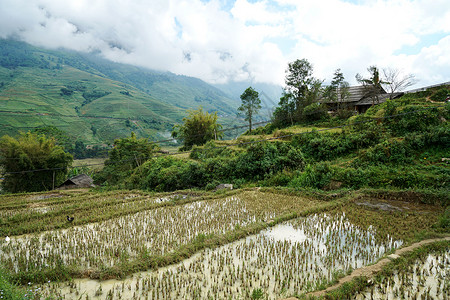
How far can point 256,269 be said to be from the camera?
5.61 metres

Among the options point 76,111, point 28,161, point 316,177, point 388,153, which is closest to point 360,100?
point 388,153

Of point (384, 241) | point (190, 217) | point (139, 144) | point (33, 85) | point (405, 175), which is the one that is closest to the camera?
point (384, 241)

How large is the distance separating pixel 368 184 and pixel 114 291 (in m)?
12.1

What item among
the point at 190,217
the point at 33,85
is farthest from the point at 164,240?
the point at 33,85

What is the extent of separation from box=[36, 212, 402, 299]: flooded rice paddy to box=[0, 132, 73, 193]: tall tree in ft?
69.0

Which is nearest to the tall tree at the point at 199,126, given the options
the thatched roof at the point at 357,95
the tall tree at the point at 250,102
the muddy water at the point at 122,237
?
the tall tree at the point at 250,102

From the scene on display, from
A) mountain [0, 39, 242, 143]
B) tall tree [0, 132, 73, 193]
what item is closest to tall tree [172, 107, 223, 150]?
tall tree [0, 132, 73, 193]

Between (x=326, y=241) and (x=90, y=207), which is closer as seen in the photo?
(x=326, y=241)

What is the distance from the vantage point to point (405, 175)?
11211mm

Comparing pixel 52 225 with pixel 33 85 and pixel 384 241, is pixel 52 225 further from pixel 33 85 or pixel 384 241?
pixel 33 85

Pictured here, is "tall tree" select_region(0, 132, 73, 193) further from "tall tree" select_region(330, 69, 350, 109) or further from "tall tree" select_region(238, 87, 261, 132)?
"tall tree" select_region(330, 69, 350, 109)

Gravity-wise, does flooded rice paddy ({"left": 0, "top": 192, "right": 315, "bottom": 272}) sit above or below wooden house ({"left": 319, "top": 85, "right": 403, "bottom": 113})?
below

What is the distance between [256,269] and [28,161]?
1017 inches

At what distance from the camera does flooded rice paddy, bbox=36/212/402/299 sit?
4789 mm
